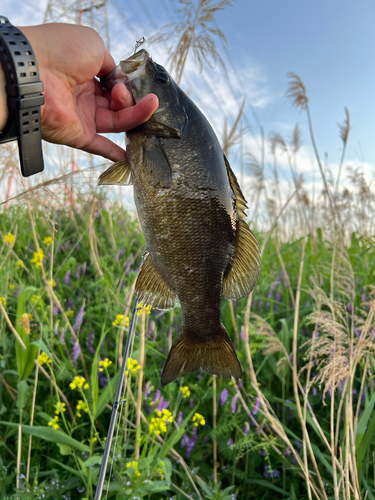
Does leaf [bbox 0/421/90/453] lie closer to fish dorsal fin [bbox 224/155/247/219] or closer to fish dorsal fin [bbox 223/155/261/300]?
fish dorsal fin [bbox 223/155/261/300]

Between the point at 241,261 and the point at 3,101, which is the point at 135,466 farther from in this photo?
the point at 3,101

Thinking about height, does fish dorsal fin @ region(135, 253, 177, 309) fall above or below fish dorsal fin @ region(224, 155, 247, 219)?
below

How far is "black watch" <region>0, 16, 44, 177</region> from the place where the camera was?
4.49 feet

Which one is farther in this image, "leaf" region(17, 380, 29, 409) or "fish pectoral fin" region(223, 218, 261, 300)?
"leaf" region(17, 380, 29, 409)

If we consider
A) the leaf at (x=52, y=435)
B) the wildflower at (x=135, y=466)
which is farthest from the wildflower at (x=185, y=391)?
the leaf at (x=52, y=435)

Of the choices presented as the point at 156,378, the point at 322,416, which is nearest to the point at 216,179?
the point at 156,378

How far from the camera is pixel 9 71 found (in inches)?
54.1

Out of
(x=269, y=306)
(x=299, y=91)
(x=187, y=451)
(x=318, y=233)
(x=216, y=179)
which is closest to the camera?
(x=216, y=179)

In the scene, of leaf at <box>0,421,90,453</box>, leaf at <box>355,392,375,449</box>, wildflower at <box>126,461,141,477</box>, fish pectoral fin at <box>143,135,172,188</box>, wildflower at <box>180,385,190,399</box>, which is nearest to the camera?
fish pectoral fin at <box>143,135,172,188</box>

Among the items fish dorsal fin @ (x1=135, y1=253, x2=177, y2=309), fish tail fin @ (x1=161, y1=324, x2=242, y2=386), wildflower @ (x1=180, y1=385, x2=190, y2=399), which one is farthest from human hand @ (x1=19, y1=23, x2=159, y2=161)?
wildflower @ (x1=180, y1=385, x2=190, y2=399)

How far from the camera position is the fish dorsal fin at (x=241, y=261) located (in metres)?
1.42

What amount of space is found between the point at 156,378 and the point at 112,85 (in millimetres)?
1773

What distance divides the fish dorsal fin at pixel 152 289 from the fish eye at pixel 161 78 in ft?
2.22

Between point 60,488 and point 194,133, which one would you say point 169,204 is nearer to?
point 194,133
